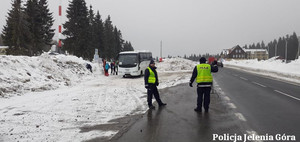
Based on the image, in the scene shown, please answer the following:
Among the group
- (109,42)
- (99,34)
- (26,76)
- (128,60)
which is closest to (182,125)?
(26,76)

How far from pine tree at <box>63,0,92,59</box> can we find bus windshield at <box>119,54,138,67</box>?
1955 centimetres

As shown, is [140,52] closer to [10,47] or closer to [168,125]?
[168,125]

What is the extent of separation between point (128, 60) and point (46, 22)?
2786 cm

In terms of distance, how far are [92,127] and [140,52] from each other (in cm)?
1889

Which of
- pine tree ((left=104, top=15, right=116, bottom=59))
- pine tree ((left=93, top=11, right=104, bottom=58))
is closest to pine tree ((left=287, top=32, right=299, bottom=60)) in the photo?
pine tree ((left=104, top=15, right=116, bottom=59))

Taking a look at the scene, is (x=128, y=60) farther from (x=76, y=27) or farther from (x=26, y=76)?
(x=76, y=27)

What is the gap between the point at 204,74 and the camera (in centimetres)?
718

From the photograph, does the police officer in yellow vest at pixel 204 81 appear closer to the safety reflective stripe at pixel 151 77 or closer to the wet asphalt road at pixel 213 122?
the wet asphalt road at pixel 213 122

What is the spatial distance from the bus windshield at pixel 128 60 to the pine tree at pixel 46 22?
24.4 m

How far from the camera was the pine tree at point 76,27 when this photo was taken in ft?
131

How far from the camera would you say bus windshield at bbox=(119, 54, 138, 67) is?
2309 centimetres

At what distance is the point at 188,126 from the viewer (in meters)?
5.61

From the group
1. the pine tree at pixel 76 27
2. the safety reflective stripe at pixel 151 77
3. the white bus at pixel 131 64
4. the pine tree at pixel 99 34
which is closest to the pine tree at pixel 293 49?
the pine tree at pixel 99 34

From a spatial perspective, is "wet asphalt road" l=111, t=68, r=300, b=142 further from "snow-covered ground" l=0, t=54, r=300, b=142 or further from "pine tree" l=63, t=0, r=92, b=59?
"pine tree" l=63, t=0, r=92, b=59
